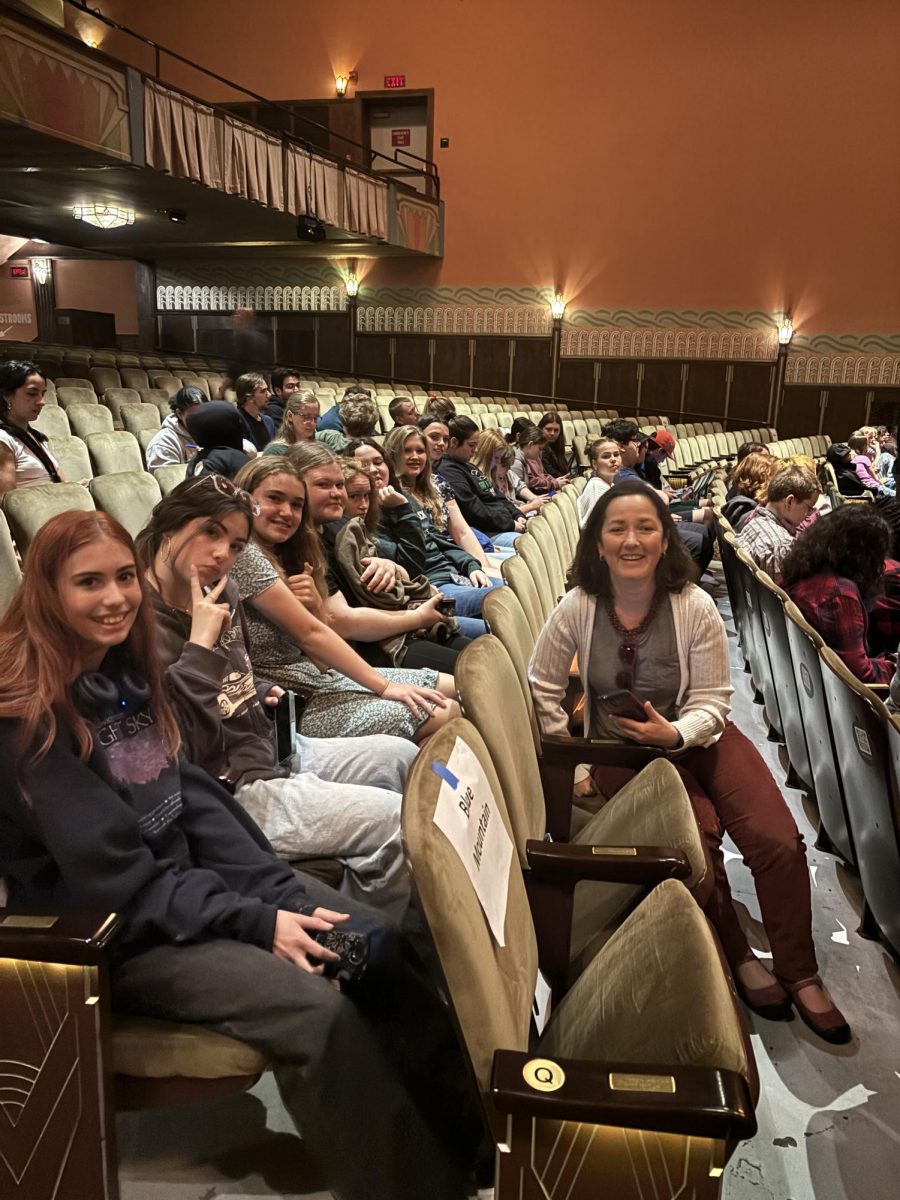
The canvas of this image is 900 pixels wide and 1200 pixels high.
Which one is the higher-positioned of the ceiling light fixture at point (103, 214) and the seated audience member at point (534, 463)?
the ceiling light fixture at point (103, 214)

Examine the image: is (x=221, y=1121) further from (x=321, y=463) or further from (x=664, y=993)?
(x=321, y=463)

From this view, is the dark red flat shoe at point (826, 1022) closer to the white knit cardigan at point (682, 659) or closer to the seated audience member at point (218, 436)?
the white knit cardigan at point (682, 659)

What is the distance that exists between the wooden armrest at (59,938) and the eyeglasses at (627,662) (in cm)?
112

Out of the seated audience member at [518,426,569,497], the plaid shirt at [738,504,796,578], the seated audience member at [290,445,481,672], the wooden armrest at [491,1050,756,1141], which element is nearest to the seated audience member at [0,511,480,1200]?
the wooden armrest at [491,1050,756,1141]

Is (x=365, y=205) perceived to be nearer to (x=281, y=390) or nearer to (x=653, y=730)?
(x=281, y=390)

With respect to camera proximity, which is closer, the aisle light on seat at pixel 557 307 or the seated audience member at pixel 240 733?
Result: the seated audience member at pixel 240 733

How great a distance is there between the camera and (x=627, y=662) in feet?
5.84

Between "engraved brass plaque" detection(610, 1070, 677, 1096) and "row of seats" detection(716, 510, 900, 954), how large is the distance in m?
0.87

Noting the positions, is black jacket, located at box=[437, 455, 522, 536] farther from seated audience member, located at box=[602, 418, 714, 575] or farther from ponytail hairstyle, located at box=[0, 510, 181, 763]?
ponytail hairstyle, located at box=[0, 510, 181, 763]

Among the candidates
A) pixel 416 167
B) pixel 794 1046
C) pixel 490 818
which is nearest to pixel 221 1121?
pixel 490 818

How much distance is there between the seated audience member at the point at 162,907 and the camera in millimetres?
979

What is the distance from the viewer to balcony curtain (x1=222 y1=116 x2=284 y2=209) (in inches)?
311

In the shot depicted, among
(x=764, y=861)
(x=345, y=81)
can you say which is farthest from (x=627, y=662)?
(x=345, y=81)

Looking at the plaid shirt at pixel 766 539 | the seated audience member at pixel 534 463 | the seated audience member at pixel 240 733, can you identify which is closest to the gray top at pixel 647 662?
the seated audience member at pixel 240 733
